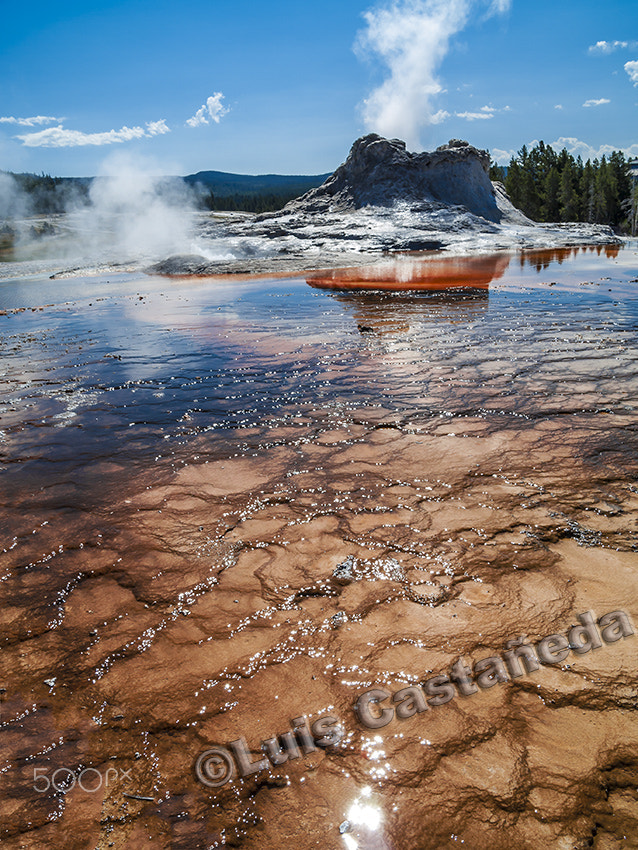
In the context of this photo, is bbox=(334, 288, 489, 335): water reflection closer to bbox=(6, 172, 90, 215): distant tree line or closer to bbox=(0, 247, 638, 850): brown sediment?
bbox=(0, 247, 638, 850): brown sediment

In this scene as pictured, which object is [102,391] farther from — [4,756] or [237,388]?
[4,756]

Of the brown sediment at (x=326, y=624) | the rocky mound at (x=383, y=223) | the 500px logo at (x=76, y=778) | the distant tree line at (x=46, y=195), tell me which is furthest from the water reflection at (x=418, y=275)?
the distant tree line at (x=46, y=195)

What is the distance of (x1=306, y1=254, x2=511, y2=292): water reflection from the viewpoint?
10.6 metres

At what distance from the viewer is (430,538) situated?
221cm

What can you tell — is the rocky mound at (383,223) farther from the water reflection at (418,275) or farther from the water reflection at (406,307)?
the water reflection at (406,307)

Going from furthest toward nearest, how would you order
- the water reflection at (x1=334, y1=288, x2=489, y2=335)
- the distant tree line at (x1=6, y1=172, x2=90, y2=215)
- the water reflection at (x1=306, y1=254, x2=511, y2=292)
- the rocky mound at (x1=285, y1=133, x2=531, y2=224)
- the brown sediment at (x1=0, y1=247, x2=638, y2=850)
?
1. the distant tree line at (x1=6, y1=172, x2=90, y2=215)
2. the rocky mound at (x1=285, y1=133, x2=531, y2=224)
3. the water reflection at (x1=306, y1=254, x2=511, y2=292)
4. the water reflection at (x1=334, y1=288, x2=489, y2=335)
5. the brown sediment at (x1=0, y1=247, x2=638, y2=850)

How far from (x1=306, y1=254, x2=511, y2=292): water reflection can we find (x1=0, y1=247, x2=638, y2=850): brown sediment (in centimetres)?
773

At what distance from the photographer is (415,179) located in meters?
25.2

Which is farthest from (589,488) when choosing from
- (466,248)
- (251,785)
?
(466,248)

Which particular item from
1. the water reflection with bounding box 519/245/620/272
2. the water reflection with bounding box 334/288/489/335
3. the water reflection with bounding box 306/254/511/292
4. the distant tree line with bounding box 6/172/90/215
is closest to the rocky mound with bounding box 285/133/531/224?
the water reflection with bounding box 519/245/620/272

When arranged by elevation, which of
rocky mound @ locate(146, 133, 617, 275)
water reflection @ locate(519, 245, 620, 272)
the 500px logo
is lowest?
the 500px logo

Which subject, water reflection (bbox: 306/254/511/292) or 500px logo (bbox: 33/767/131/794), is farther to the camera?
water reflection (bbox: 306/254/511/292)

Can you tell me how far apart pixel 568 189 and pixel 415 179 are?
72.1 feet

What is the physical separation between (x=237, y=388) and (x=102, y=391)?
1.41 m
